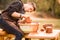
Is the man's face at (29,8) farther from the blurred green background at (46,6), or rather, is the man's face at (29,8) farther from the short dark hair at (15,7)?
the blurred green background at (46,6)

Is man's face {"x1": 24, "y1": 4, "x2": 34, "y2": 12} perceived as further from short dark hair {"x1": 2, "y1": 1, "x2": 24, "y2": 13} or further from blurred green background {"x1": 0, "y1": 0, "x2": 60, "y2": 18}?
blurred green background {"x1": 0, "y1": 0, "x2": 60, "y2": 18}

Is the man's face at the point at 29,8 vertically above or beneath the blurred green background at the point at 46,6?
above

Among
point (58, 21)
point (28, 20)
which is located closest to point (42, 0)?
point (58, 21)

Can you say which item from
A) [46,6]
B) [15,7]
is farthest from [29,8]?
[46,6]

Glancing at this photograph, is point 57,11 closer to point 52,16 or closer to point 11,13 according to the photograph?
point 52,16

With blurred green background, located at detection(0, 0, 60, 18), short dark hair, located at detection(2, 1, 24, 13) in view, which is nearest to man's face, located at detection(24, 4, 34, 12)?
short dark hair, located at detection(2, 1, 24, 13)

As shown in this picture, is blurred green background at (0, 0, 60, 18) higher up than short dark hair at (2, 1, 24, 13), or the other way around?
short dark hair at (2, 1, 24, 13)

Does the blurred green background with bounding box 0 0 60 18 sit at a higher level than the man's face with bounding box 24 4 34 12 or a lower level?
lower

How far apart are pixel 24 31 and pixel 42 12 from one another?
3.86 meters

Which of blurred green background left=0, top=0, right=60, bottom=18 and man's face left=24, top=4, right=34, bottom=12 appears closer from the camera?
man's face left=24, top=4, right=34, bottom=12

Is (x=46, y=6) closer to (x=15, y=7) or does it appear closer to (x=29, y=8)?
(x=29, y=8)

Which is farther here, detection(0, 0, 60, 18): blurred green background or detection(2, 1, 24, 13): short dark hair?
detection(0, 0, 60, 18): blurred green background

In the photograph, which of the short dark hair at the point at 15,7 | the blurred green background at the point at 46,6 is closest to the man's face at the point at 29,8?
the short dark hair at the point at 15,7

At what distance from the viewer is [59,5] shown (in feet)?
22.6
